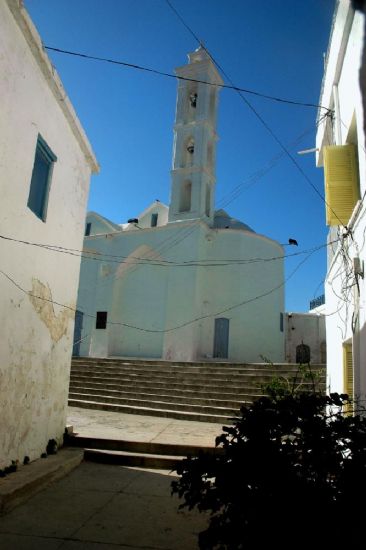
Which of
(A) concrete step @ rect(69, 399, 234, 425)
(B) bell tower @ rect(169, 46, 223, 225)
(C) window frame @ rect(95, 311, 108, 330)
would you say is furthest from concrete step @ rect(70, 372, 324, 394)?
(B) bell tower @ rect(169, 46, 223, 225)

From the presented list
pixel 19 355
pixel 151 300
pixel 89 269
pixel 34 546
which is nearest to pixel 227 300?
pixel 151 300

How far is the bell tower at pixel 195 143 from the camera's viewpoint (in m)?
22.9

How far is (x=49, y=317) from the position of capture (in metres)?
6.45

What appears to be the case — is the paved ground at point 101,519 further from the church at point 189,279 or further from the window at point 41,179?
the church at point 189,279

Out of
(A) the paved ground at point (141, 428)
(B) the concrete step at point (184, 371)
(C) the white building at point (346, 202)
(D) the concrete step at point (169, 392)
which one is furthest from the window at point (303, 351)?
(C) the white building at point (346, 202)

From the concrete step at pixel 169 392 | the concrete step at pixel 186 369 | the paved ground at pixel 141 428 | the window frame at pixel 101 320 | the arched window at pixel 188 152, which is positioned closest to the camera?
the paved ground at pixel 141 428

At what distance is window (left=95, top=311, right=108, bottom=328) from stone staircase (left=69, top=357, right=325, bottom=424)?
6127 mm

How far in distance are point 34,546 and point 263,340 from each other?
60.2ft

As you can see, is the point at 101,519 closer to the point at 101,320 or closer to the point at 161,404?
the point at 161,404

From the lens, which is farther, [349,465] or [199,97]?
[199,97]

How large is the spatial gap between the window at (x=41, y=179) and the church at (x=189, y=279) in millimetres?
13790

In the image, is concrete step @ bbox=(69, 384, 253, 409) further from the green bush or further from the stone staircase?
the green bush

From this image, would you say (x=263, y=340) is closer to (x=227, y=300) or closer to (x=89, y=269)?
(x=227, y=300)

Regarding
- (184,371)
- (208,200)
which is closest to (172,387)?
(184,371)
